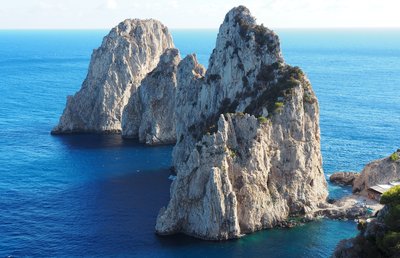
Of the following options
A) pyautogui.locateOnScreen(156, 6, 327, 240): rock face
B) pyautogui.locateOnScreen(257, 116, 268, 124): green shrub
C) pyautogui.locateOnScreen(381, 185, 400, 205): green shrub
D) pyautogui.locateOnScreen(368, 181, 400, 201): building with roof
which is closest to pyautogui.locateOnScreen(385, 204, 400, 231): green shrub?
pyautogui.locateOnScreen(381, 185, 400, 205): green shrub

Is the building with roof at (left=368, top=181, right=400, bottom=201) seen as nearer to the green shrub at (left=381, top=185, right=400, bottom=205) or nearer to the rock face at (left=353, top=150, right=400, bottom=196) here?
the rock face at (left=353, top=150, right=400, bottom=196)

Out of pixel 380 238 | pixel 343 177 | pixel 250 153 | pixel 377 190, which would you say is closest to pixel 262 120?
pixel 250 153

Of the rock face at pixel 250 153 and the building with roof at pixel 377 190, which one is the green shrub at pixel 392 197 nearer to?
the rock face at pixel 250 153

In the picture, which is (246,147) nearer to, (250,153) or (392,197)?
(250,153)

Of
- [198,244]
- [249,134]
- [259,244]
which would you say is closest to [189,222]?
[198,244]

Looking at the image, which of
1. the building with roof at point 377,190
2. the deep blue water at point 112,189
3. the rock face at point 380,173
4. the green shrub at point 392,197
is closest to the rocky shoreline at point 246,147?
the rock face at point 380,173
